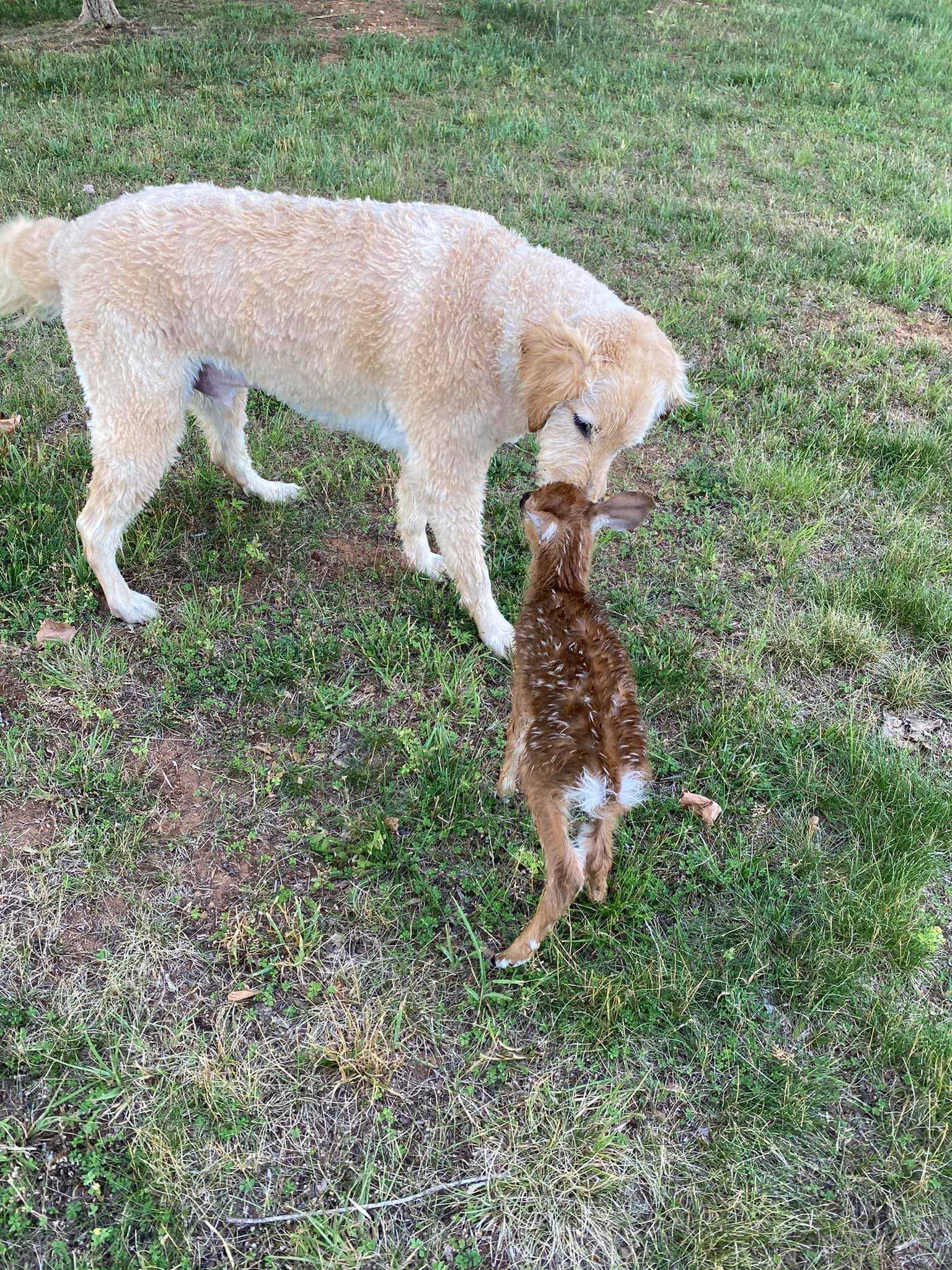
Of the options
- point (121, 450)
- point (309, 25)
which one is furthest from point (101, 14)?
point (121, 450)

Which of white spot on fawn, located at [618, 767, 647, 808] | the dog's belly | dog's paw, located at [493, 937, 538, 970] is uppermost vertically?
the dog's belly

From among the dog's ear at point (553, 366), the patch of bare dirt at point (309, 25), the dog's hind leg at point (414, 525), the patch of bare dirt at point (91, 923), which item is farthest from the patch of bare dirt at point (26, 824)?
the patch of bare dirt at point (309, 25)

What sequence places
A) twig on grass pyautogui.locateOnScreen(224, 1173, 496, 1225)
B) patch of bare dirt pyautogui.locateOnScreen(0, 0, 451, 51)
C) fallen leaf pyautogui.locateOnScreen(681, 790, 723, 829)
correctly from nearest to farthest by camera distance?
twig on grass pyautogui.locateOnScreen(224, 1173, 496, 1225) < fallen leaf pyautogui.locateOnScreen(681, 790, 723, 829) < patch of bare dirt pyautogui.locateOnScreen(0, 0, 451, 51)

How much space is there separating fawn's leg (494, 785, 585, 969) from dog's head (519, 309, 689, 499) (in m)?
1.10

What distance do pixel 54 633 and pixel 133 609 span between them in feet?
1.01

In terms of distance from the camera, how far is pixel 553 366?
8.80ft

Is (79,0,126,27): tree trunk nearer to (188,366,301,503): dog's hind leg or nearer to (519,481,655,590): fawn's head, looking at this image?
(188,366,301,503): dog's hind leg

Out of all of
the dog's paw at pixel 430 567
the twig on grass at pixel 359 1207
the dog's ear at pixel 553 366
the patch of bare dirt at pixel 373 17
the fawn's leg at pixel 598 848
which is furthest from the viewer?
the patch of bare dirt at pixel 373 17

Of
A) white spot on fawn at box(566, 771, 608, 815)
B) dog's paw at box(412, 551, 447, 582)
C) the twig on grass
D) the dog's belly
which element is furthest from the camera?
dog's paw at box(412, 551, 447, 582)

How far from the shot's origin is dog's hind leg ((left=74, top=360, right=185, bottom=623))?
10.2 ft

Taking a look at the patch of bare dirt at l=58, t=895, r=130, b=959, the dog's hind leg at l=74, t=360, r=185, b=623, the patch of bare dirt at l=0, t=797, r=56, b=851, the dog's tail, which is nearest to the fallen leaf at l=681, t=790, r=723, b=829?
the patch of bare dirt at l=58, t=895, r=130, b=959

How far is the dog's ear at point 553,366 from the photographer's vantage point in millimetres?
2672

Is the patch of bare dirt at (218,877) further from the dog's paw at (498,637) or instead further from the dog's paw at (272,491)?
the dog's paw at (272,491)

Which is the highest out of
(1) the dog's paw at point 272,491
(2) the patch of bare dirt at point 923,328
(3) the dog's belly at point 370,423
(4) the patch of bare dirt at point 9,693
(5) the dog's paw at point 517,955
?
(3) the dog's belly at point 370,423
